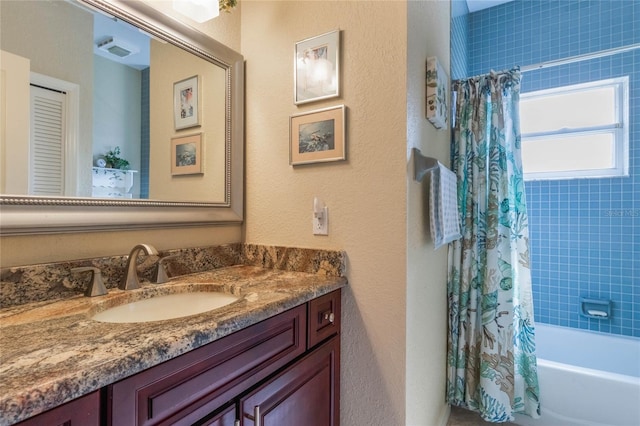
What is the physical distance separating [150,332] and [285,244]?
80 cm

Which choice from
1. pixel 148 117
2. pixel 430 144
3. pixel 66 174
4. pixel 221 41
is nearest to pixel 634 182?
pixel 430 144

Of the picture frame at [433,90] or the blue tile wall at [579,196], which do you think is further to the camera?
the blue tile wall at [579,196]

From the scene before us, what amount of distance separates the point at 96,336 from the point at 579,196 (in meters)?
3.04

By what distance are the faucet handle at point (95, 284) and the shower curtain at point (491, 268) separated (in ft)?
5.48

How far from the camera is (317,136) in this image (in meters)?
1.33

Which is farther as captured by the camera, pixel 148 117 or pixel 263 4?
pixel 263 4

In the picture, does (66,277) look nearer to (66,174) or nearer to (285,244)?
(66,174)

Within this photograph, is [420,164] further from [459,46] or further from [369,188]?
[459,46]

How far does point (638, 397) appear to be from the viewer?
4.91 ft

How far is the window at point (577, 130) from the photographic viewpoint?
2342 millimetres

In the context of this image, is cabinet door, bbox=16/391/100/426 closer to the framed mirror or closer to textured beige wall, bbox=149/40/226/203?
the framed mirror

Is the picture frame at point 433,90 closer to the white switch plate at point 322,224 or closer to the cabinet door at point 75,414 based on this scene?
the white switch plate at point 322,224

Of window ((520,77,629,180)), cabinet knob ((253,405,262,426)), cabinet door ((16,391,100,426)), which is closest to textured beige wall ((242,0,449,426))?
cabinet knob ((253,405,262,426))

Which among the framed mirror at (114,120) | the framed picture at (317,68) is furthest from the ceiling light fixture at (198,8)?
the framed picture at (317,68)
